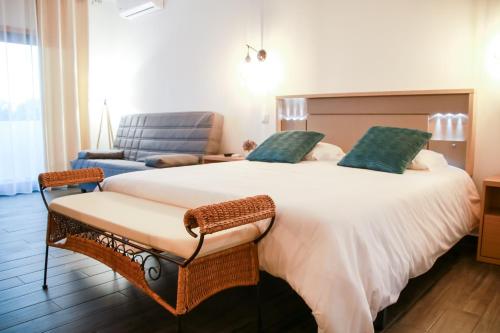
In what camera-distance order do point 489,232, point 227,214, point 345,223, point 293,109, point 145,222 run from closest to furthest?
1. point 227,214
2. point 345,223
3. point 145,222
4. point 489,232
5. point 293,109

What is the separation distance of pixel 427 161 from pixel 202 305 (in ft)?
6.00

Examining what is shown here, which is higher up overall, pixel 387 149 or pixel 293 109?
pixel 293 109

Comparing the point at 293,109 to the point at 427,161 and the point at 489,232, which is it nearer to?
the point at 427,161

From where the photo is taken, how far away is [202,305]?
2068mm

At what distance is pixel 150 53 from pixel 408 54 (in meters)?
3.59

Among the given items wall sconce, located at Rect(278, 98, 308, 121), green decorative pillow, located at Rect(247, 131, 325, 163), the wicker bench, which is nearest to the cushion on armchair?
green decorative pillow, located at Rect(247, 131, 325, 163)

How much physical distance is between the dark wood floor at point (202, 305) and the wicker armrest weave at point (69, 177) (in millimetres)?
564

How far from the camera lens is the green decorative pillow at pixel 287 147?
3.28m

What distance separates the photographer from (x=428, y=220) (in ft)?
7.13

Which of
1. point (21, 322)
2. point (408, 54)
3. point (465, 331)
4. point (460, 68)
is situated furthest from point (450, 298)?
point (21, 322)

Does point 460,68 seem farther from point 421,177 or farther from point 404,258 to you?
point 404,258

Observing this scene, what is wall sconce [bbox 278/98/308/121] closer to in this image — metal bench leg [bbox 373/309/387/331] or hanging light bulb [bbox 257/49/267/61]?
hanging light bulb [bbox 257/49/267/61]

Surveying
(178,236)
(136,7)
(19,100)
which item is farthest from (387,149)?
(19,100)

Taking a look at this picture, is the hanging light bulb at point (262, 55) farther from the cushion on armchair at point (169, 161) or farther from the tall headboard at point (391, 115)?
the cushion on armchair at point (169, 161)
